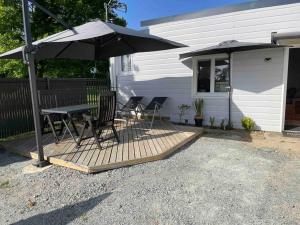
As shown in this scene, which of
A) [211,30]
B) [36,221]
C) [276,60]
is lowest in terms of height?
[36,221]

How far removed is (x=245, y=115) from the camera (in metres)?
5.96

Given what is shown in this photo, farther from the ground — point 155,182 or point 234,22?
point 234,22

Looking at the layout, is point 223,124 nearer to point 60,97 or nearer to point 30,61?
point 60,97

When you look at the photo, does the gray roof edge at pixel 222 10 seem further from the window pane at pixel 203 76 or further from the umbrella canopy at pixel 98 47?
the umbrella canopy at pixel 98 47

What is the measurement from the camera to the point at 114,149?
4.21m

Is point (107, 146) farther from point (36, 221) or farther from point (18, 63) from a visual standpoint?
point (18, 63)

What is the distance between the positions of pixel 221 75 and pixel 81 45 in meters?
3.67

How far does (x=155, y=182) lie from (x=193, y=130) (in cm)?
281

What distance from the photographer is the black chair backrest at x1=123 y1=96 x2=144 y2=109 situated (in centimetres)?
711

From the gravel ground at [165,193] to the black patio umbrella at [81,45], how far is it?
2.78 ft

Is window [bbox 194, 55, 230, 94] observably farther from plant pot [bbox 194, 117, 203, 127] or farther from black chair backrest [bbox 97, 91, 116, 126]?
black chair backrest [bbox 97, 91, 116, 126]

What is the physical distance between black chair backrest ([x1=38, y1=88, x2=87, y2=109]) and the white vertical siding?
439 cm

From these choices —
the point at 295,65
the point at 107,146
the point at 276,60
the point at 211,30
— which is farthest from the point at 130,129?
the point at 295,65

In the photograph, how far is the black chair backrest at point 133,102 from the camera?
280 inches
